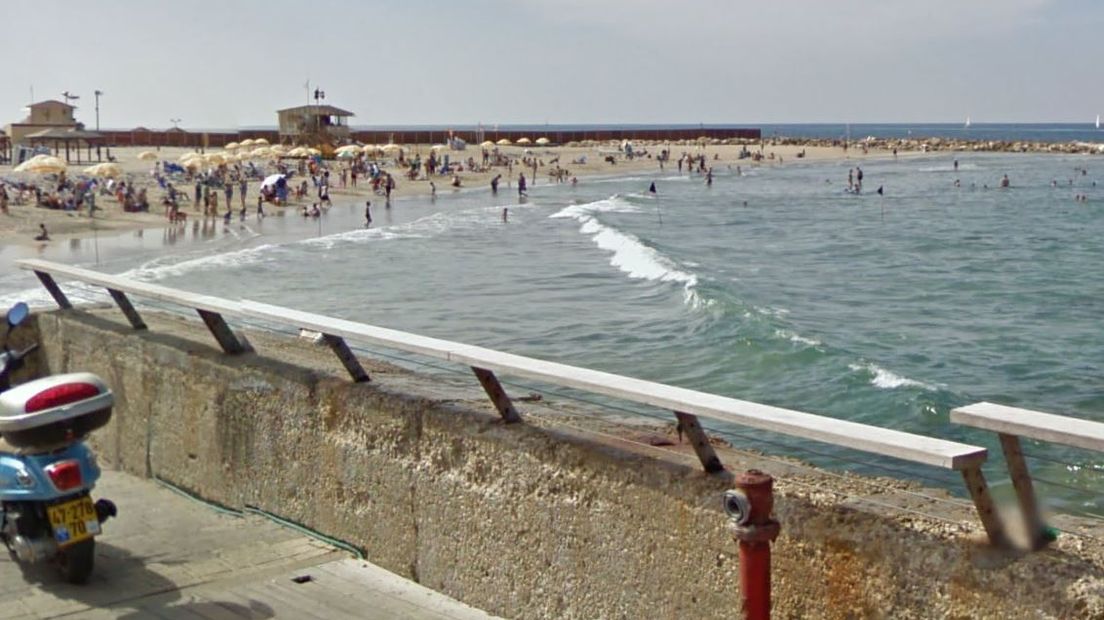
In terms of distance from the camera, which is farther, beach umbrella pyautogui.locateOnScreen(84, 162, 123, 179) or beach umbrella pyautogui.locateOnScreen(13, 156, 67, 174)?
beach umbrella pyautogui.locateOnScreen(84, 162, 123, 179)

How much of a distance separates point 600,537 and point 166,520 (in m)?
2.61

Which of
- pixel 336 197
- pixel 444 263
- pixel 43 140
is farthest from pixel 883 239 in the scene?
pixel 43 140

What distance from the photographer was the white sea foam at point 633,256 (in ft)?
84.5

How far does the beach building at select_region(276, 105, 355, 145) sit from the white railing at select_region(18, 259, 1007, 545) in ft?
250

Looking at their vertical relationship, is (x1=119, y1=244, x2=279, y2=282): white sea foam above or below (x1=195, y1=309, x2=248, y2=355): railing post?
below

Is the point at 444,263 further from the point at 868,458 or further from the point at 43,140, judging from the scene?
the point at 43,140

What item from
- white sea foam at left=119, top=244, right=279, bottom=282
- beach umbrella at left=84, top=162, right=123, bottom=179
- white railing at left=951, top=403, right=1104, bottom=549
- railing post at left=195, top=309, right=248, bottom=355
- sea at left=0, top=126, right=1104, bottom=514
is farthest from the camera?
beach umbrella at left=84, top=162, right=123, bottom=179

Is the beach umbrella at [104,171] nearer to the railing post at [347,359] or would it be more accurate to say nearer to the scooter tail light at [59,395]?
the scooter tail light at [59,395]

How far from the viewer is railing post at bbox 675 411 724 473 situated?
13.0 feet

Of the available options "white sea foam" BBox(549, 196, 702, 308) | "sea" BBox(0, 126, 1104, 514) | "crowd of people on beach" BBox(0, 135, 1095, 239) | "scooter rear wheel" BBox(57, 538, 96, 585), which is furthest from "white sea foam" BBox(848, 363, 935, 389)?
"crowd of people on beach" BBox(0, 135, 1095, 239)

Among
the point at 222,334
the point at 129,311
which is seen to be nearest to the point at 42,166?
the point at 129,311

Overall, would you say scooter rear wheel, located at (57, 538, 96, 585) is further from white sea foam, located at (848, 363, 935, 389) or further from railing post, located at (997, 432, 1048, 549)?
white sea foam, located at (848, 363, 935, 389)

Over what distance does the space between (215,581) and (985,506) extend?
3.18m

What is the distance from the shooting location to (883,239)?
38469mm
